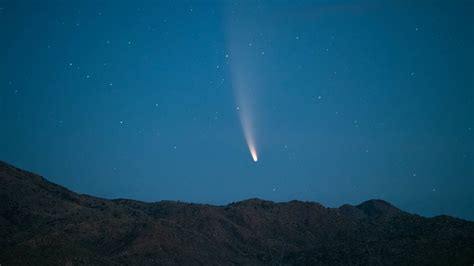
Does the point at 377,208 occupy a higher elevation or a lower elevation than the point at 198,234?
higher

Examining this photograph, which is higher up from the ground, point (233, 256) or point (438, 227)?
point (438, 227)

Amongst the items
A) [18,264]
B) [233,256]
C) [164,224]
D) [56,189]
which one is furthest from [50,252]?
[56,189]

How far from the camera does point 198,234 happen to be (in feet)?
164

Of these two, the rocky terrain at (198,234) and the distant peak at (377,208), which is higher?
the distant peak at (377,208)

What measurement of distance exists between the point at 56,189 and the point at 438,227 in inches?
1829

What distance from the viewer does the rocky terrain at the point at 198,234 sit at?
3781cm

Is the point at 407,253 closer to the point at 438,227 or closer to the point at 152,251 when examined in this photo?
the point at 438,227

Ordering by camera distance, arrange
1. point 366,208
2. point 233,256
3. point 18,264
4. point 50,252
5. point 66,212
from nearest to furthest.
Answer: point 18,264
point 50,252
point 233,256
point 66,212
point 366,208

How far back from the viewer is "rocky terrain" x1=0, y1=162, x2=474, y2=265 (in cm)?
3781

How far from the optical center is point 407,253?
38188mm

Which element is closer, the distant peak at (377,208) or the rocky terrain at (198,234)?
the rocky terrain at (198,234)

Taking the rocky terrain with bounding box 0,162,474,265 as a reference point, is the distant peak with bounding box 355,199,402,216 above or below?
above

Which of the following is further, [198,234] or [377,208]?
[377,208]

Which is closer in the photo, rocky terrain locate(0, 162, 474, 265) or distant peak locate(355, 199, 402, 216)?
rocky terrain locate(0, 162, 474, 265)
